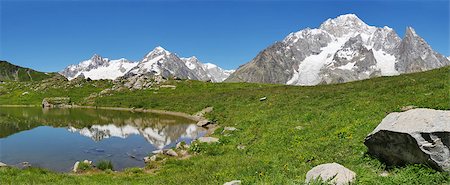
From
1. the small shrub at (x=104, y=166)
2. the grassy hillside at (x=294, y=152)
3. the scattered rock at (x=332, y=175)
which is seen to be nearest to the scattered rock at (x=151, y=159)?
the grassy hillside at (x=294, y=152)

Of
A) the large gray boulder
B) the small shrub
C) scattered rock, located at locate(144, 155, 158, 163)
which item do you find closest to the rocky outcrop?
scattered rock, located at locate(144, 155, 158, 163)

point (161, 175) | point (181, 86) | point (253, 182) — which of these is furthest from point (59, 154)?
point (181, 86)

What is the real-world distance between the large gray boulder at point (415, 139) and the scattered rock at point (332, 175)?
9.32 ft

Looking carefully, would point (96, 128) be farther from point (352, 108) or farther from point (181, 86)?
point (181, 86)

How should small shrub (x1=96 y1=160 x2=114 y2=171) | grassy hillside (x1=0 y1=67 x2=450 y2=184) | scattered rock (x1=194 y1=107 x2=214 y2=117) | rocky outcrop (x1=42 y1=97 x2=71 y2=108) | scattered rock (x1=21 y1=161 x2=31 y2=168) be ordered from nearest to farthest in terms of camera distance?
grassy hillside (x1=0 y1=67 x2=450 y2=184) < small shrub (x1=96 y1=160 x2=114 y2=171) < scattered rock (x1=21 y1=161 x2=31 y2=168) < scattered rock (x1=194 y1=107 x2=214 y2=117) < rocky outcrop (x1=42 y1=97 x2=71 y2=108)

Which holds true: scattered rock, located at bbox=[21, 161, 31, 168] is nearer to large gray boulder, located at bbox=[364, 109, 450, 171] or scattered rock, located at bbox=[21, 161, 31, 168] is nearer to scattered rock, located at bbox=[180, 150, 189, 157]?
scattered rock, located at bbox=[180, 150, 189, 157]

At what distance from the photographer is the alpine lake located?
3053 cm

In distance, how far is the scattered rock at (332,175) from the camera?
13.5 metres

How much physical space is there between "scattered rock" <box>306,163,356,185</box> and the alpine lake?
17924mm

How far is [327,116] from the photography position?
32375mm

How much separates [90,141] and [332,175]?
3387 cm

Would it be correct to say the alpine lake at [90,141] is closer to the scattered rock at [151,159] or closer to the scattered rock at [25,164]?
the scattered rock at [25,164]

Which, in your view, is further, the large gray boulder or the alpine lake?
the alpine lake

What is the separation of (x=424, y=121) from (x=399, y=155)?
73.7 inches
